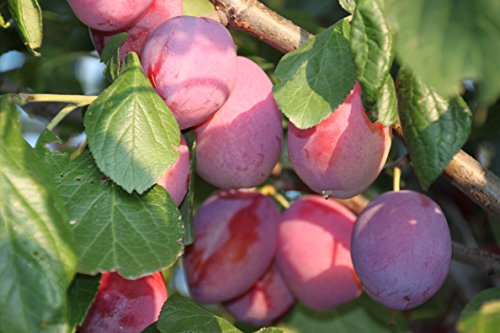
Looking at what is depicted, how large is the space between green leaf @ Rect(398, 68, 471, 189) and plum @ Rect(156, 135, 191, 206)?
26cm

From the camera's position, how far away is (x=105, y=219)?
883 millimetres

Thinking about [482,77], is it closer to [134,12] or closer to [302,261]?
[134,12]

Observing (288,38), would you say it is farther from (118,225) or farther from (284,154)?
(284,154)

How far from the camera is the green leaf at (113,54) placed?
953 millimetres

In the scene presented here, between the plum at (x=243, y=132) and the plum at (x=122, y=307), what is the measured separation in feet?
0.58

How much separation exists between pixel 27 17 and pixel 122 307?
37 cm

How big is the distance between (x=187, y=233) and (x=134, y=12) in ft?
0.98

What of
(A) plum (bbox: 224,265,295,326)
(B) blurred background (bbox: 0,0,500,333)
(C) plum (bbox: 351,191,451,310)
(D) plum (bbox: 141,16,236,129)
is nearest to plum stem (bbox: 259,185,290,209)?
(B) blurred background (bbox: 0,0,500,333)

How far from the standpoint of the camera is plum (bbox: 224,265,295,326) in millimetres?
1382

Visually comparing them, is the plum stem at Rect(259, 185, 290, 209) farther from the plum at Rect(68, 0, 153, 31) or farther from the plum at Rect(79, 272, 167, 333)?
the plum at Rect(68, 0, 153, 31)

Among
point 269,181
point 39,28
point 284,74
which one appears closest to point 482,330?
point 284,74

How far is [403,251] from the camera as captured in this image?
105 centimetres

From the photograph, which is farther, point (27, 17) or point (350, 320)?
point (350, 320)

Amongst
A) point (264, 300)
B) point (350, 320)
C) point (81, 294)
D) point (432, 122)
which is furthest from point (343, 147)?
point (350, 320)
